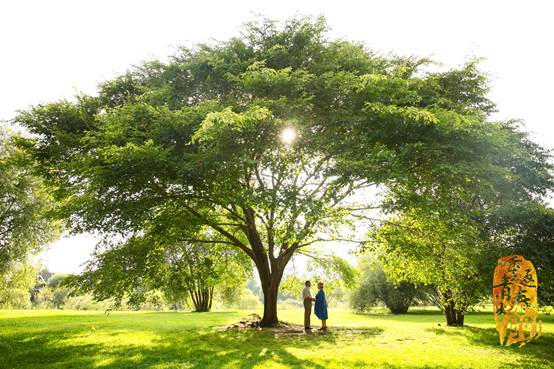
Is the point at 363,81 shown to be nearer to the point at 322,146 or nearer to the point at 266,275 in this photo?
the point at 322,146

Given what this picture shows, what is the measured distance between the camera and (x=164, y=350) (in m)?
12.2

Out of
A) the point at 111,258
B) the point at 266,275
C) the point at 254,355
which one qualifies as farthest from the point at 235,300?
the point at 254,355

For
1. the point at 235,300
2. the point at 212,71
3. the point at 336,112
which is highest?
the point at 212,71

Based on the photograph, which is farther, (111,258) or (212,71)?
(111,258)

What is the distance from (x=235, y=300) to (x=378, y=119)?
3863cm

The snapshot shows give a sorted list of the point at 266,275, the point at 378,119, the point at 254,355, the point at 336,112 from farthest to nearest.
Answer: the point at 266,275, the point at 336,112, the point at 378,119, the point at 254,355

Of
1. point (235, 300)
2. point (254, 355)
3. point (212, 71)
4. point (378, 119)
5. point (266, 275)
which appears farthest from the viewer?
point (235, 300)

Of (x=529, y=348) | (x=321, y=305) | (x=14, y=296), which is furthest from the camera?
(x=14, y=296)

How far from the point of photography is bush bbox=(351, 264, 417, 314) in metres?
40.0

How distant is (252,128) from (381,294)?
34565 mm

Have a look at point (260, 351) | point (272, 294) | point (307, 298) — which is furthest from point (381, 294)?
point (260, 351)

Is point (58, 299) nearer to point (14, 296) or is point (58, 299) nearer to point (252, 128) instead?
point (14, 296)

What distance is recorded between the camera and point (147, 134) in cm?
1257

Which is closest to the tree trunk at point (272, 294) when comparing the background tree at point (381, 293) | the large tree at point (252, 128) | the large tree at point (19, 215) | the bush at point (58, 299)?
the large tree at point (252, 128)
